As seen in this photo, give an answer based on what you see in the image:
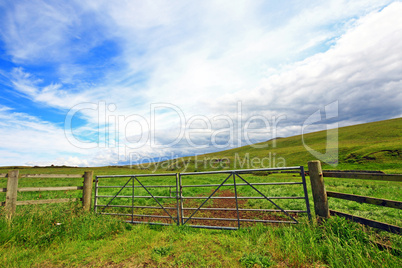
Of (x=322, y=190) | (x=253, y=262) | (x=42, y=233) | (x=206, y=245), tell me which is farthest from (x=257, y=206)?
(x=42, y=233)

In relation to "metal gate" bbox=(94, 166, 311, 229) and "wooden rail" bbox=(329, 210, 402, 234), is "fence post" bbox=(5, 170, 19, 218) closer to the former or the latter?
"metal gate" bbox=(94, 166, 311, 229)

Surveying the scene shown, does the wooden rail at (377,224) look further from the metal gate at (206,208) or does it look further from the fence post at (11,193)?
the fence post at (11,193)

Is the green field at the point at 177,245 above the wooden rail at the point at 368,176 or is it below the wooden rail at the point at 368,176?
below

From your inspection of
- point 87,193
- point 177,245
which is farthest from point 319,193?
point 87,193

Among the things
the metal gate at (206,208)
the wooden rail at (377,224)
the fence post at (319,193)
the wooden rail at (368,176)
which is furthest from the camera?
the metal gate at (206,208)

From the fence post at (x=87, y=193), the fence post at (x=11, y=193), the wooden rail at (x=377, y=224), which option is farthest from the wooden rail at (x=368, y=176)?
the fence post at (x=11, y=193)

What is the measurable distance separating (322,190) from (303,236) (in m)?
1.53

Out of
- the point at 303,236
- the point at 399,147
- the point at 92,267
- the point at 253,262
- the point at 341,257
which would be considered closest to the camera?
the point at 341,257

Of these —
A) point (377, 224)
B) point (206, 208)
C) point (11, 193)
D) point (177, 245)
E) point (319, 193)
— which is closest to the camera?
point (377, 224)

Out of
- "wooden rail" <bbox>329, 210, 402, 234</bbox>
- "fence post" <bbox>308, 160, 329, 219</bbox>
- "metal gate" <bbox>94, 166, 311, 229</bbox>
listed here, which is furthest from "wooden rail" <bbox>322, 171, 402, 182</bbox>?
"wooden rail" <bbox>329, 210, 402, 234</bbox>

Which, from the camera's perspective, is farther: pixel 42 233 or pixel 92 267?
pixel 42 233

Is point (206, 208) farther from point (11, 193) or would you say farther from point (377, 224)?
point (11, 193)

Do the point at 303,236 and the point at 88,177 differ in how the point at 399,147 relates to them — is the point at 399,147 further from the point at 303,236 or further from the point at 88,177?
the point at 88,177

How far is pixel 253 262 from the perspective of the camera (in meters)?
3.94
